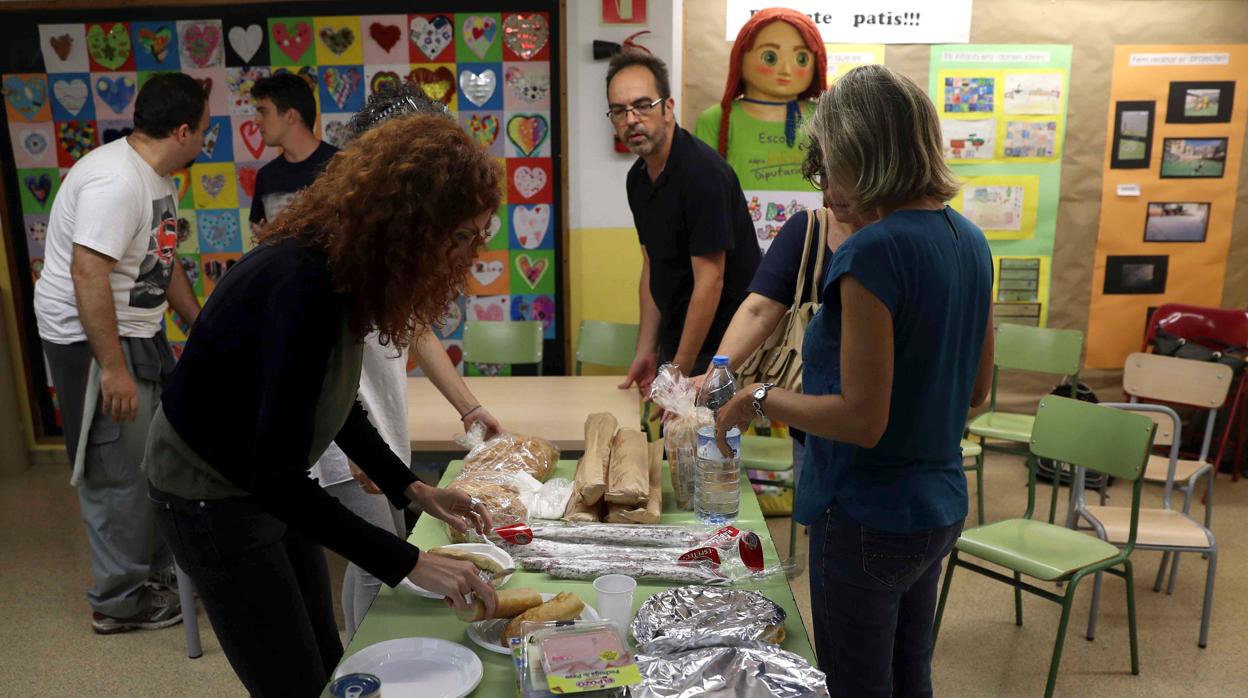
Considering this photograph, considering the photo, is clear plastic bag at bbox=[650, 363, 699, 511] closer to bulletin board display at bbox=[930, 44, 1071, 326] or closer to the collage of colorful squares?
the collage of colorful squares

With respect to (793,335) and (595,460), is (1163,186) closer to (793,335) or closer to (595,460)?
(793,335)

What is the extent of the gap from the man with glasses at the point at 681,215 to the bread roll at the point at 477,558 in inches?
52.5

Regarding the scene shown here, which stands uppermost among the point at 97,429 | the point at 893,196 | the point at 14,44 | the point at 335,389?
the point at 14,44

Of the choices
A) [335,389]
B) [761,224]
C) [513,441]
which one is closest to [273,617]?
[335,389]

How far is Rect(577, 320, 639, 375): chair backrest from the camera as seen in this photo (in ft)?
12.5

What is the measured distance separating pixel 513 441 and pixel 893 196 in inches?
48.3

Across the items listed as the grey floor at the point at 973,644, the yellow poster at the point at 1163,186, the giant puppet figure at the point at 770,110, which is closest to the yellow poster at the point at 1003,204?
the yellow poster at the point at 1163,186

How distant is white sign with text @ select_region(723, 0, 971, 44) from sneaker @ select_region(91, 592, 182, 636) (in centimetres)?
327

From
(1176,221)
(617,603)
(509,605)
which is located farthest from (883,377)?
(1176,221)

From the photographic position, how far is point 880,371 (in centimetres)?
134

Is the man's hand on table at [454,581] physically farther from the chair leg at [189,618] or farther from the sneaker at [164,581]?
the sneaker at [164,581]

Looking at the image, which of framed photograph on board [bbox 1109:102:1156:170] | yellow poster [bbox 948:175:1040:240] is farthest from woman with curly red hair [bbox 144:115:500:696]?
framed photograph on board [bbox 1109:102:1156:170]

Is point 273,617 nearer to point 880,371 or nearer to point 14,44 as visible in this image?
point 880,371

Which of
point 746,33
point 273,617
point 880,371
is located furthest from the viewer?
point 746,33
